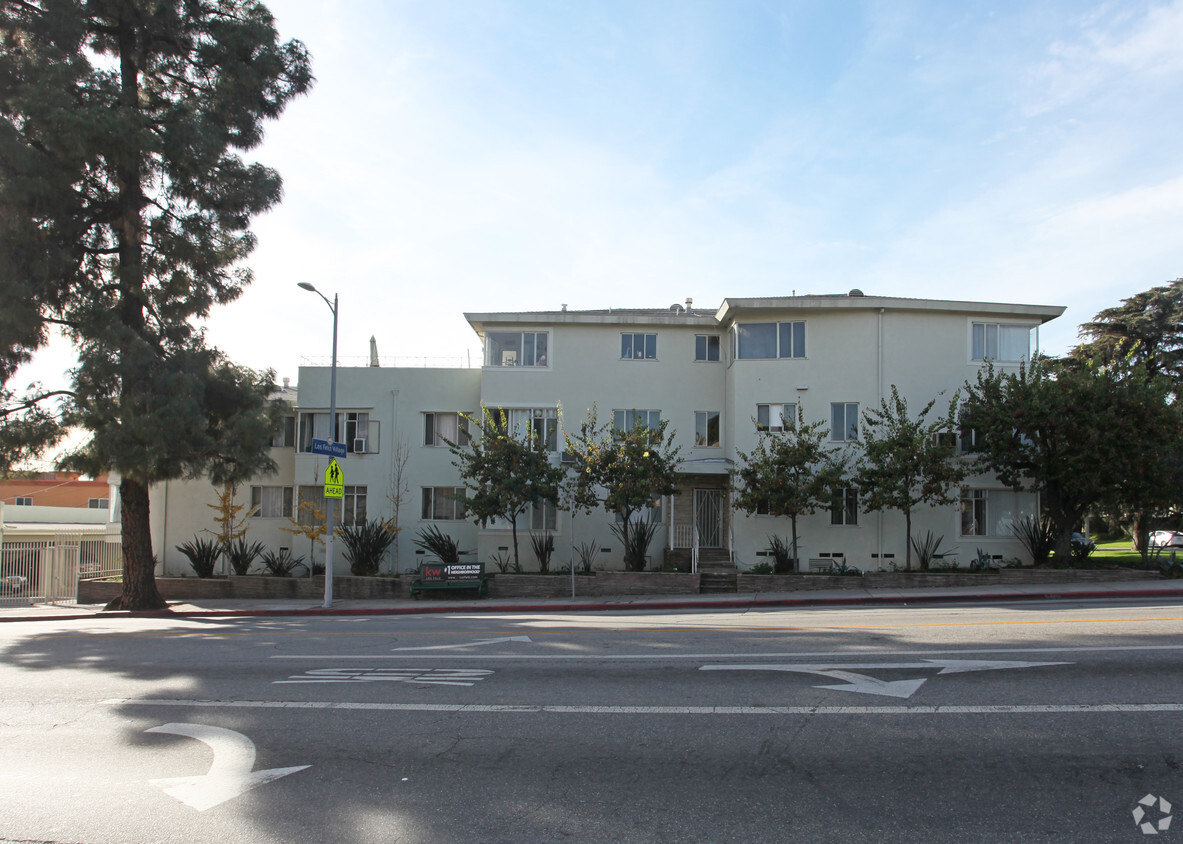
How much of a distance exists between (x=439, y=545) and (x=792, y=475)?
10935 millimetres

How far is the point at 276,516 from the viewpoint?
28.6m

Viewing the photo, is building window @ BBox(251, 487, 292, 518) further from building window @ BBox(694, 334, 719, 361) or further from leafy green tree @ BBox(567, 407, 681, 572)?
building window @ BBox(694, 334, 719, 361)

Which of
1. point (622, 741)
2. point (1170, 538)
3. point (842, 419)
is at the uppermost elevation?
point (842, 419)

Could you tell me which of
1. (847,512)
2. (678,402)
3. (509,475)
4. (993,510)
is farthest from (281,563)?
(993,510)

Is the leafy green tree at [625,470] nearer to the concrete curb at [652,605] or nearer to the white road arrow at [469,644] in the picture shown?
the concrete curb at [652,605]

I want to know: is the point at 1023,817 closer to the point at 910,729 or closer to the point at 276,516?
the point at 910,729

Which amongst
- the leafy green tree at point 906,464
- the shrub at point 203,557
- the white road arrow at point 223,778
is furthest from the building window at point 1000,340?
the shrub at point 203,557

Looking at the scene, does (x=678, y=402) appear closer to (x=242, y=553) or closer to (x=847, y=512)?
(x=847, y=512)

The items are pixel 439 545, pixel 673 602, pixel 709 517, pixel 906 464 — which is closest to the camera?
pixel 673 602

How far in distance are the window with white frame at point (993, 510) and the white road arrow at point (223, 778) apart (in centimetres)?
2282

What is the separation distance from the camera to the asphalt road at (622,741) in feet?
15.8

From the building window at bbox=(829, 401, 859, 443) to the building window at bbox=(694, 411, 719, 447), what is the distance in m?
3.66

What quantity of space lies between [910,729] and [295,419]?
26066 mm

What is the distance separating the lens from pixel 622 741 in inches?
247
